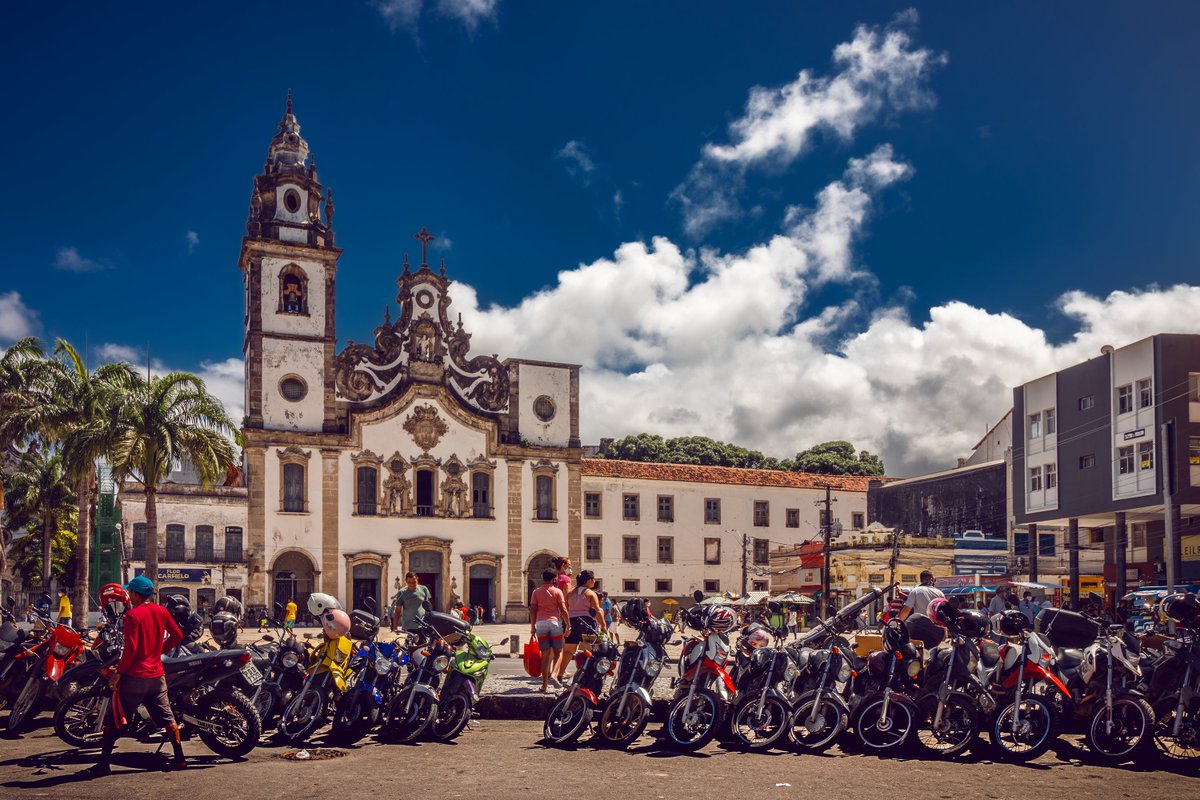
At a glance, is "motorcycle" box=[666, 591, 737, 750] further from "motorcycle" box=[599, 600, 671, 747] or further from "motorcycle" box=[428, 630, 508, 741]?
"motorcycle" box=[428, 630, 508, 741]

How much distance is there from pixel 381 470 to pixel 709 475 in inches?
695

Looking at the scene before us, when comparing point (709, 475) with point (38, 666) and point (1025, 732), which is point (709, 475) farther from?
point (1025, 732)

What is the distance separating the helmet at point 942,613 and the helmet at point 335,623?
17.4 ft

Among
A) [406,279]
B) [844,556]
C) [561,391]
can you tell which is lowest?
[844,556]

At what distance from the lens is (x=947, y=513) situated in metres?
56.7

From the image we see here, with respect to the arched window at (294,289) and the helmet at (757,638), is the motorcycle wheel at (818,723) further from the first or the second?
the arched window at (294,289)

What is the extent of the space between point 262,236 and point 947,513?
1323 inches

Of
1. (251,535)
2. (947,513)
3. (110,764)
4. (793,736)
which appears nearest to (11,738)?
(110,764)

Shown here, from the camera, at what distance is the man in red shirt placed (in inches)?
360

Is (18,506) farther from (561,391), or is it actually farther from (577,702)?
(577,702)

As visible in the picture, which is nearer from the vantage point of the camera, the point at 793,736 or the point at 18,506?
the point at 793,736

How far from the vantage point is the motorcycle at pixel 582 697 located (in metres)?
10.6

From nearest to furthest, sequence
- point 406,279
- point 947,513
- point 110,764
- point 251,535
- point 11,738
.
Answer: point 110,764 → point 11,738 → point 251,535 → point 406,279 → point 947,513

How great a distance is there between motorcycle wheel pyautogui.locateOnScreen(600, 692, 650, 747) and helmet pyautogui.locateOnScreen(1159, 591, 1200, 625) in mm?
4595
